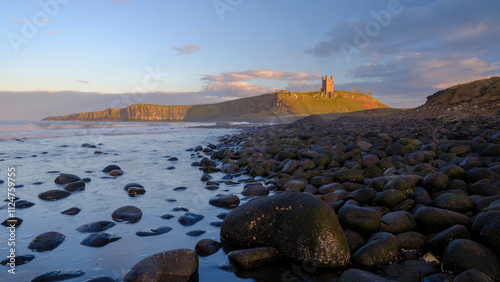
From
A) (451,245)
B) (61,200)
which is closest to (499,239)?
(451,245)

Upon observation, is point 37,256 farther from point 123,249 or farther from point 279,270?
point 279,270

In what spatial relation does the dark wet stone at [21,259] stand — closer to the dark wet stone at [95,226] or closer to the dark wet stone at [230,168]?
the dark wet stone at [95,226]

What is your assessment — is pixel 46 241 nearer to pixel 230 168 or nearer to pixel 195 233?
pixel 195 233

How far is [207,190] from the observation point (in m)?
5.55

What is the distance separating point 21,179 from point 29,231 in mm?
4019

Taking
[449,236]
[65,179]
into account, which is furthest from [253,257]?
[65,179]

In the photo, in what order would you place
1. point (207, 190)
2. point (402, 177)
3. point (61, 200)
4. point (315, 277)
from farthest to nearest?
point (207, 190), point (61, 200), point (402, 177), point (315, 277)

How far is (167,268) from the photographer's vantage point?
2.38 m

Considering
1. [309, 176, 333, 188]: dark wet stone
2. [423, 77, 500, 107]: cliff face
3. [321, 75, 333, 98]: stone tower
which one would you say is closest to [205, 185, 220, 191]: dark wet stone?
[309, 176, 333, 188]: dark wet stone

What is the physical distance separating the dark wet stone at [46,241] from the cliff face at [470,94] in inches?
851

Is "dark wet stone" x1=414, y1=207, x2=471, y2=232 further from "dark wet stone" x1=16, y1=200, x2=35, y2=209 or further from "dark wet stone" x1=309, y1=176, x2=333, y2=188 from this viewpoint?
"dark wet stone" x1=16, y1=200, x2=35, y2=209

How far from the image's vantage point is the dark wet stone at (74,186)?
17.7 ft

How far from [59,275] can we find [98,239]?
71 centimetres

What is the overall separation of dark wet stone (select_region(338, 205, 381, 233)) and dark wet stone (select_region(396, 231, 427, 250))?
0.26 meters
